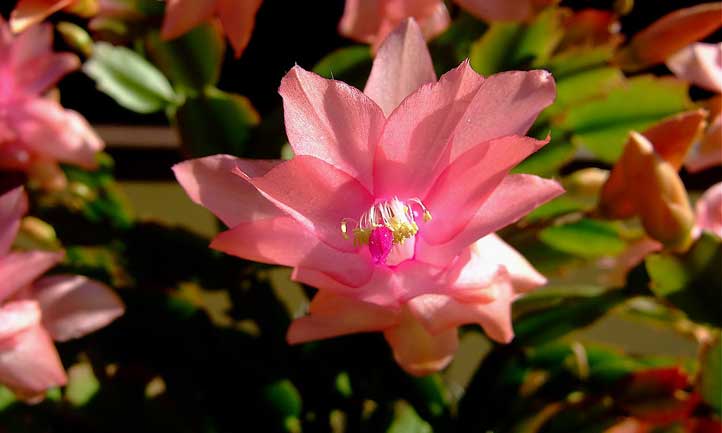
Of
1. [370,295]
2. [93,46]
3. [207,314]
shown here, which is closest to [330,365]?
[207,314]

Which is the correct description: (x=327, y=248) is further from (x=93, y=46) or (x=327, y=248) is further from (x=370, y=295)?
(x=93, y=46)

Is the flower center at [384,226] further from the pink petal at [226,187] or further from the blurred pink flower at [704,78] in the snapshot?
the blurred pink flower at [704,78]

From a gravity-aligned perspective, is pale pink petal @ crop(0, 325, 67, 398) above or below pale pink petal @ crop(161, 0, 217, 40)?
below

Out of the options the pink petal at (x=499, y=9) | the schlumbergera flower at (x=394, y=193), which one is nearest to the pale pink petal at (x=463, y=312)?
the schlumbergera flower at (x=394, y=193)

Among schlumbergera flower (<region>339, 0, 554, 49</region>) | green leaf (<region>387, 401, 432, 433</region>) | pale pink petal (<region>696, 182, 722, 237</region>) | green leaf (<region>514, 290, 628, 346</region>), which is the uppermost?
schlumbergera flower (<region>339, 0, 554, 49</region>)

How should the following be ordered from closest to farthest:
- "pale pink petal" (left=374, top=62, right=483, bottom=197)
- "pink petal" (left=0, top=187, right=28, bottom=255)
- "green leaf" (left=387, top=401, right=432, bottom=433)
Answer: "pale pink petal" (left=374, top=62, right=483, bottom=197), "pink petal" (left=0, top=187, right=28, bottom=255), "green leaf" (left=387, top=401, right=432, bottom=433)

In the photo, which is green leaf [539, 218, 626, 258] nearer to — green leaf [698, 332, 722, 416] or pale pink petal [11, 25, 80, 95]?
green leaf [698, 332, 722, 416]

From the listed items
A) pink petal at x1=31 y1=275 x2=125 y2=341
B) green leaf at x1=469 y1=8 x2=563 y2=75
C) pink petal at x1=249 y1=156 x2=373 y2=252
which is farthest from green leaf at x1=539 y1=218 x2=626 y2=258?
pink petal at x1=31 y1=275 x2=125 y2=341
